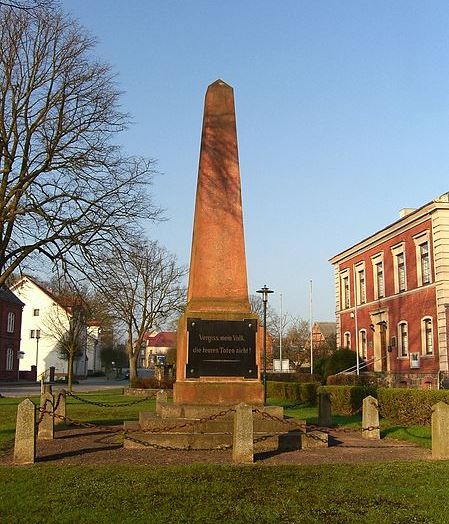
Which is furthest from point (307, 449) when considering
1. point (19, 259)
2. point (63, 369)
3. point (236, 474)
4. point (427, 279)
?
point (63, 369)

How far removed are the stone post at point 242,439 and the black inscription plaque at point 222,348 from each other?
227 centimetres

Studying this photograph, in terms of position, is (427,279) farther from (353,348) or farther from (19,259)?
(19,259)

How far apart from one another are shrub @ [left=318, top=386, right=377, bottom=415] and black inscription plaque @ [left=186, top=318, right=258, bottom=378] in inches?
380

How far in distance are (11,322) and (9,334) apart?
1.32 metres

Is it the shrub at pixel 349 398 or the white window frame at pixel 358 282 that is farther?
the white window frame at pixel 358 282

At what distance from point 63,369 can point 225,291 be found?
67008mm

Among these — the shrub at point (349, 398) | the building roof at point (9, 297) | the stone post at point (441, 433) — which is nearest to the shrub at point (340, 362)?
the shrub at point (349, 398)

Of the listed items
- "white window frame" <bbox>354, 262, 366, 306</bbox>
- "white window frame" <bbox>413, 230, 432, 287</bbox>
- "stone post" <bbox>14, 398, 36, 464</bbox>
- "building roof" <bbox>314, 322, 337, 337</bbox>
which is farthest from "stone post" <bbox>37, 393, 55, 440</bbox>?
"building roof" <bbox>314, 322, 337, 337</bbox>

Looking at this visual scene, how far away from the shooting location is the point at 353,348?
43281mm

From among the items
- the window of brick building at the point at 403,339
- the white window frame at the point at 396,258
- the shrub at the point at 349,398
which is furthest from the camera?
the white window frame at the point at 396,258

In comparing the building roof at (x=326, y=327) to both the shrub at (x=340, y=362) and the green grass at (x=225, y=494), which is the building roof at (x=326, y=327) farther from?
the green grass at (x=225, y=494)

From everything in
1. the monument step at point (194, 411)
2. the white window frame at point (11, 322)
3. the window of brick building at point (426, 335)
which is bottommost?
the monument step at point (194, 411)

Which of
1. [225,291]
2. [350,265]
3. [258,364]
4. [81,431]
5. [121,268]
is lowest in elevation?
[81,431]

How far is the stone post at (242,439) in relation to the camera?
948 centimetres
